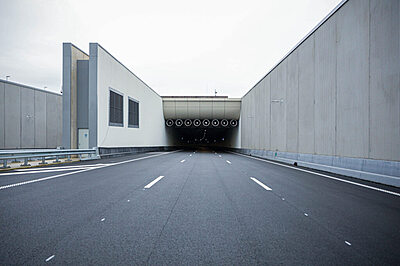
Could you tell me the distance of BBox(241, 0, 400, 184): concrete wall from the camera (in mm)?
7195

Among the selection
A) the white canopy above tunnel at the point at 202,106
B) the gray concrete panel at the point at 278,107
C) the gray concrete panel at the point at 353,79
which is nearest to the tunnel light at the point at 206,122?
the white canopy above tunnel at the point at 202,106

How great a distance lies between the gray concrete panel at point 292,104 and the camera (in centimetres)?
1437

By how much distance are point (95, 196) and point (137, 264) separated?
3473mm

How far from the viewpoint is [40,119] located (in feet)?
90.1

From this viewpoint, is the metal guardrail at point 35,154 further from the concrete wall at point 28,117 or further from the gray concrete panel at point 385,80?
the gray concrete panel at point 385,80

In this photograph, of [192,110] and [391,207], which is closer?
[391,207]

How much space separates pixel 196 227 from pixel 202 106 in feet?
105

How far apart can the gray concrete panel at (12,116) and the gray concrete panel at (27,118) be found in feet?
1.47

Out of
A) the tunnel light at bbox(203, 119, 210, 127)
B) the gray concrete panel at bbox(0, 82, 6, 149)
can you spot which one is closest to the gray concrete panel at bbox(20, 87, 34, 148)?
the gray concrete panel at bbox(0, 82, 6, 149)

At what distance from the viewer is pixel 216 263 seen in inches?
96.3

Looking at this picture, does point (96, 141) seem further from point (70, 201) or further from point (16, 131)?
point (16, 131)

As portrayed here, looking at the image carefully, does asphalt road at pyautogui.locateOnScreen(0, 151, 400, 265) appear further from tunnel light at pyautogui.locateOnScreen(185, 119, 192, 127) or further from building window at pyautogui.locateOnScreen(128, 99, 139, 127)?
tunnel light at pyautogui.locateOnScreen(185, 119, 192, 127)

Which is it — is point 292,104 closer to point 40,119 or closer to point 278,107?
point 278,107

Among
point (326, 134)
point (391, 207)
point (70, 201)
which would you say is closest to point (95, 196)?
point (70, 201)
